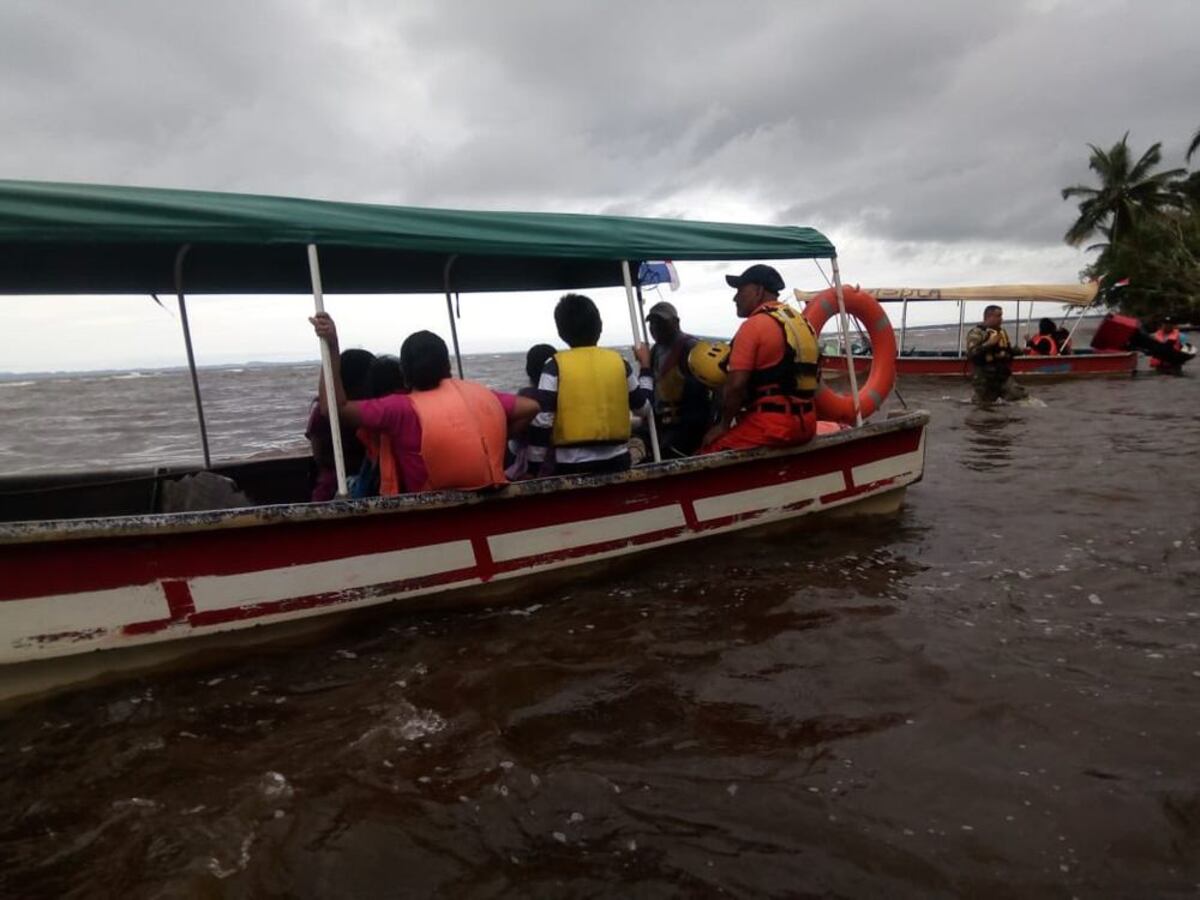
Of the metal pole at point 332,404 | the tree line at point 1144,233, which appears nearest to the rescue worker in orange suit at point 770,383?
the metal pole at point 332,404

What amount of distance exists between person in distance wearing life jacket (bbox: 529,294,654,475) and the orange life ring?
2.50 m

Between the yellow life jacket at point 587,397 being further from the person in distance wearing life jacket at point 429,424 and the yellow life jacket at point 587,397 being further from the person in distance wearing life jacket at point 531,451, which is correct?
the person in distance wearing life jacket at point 429,424

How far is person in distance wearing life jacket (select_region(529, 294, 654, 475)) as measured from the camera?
4.51 meters

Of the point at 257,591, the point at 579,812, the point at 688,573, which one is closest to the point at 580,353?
the point at 688,573

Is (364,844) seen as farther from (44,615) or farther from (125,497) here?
(125,497)

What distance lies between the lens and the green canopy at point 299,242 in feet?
10.8

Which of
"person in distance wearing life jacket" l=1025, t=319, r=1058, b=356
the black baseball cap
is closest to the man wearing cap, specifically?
the black baseball cap

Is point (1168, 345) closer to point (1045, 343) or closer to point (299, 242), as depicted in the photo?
point (1045, 343)

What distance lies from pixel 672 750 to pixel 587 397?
6.98ft

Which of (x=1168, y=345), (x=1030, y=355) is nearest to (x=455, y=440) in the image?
(x=1030, y=355)

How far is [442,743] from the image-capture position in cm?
309

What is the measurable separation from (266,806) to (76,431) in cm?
1854

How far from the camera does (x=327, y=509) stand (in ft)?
12.0

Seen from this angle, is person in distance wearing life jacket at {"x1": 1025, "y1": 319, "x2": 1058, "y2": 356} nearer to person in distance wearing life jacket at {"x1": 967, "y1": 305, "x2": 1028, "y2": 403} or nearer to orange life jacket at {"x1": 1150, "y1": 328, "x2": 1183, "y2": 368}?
orange life jacket at {"x1": 1150, "y1": 328, "x2": 1183, "y2": 368}
